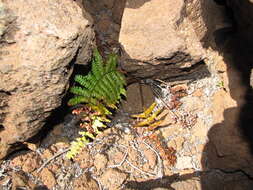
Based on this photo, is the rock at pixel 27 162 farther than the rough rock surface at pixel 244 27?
Yes

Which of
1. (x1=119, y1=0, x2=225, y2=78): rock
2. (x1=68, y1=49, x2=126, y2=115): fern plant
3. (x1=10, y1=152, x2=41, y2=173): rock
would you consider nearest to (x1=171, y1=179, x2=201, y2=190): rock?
(x1=68, y1=49, x2=126, y2=115): fern plant

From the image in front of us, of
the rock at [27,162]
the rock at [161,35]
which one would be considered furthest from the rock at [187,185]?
the rock at [27,162]

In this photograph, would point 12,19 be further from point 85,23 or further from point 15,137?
point 15,137

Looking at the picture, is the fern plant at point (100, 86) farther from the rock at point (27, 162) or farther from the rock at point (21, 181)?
the rock at point (21, 181)

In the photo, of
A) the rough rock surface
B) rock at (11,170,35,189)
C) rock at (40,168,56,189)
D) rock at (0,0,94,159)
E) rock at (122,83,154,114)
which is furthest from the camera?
rock at (122,83,154,114)

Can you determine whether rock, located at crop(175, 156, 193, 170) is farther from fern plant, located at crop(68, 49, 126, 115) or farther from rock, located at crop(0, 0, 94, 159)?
rock, located at crop(0, 0, 94, 159)

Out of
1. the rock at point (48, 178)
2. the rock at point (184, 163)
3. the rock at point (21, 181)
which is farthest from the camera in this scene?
the rock at point (184, 163)

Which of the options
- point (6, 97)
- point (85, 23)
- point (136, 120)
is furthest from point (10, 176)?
point (85, 23)
